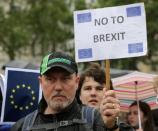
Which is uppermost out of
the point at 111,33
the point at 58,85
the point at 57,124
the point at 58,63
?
the point at 111,33

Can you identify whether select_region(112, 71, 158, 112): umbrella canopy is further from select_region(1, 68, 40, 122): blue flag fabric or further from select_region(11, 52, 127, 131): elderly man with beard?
select_region(11, 52, 127, 131): elderly man with beard

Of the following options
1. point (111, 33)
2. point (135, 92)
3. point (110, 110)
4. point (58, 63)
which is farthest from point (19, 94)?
point (135, 92)

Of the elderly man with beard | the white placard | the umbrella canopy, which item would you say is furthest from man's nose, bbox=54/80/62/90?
the umbrella canopy

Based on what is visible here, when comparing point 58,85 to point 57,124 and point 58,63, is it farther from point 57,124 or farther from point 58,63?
point 57,124

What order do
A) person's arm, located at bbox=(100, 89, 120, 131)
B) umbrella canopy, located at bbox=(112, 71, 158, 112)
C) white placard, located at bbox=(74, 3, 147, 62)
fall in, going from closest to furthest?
person's arm, located at bbox=(100, 89, 120, 131) < white placard, located at bbox=(74, 3, 147, 62) < umbrella canopy, located at bbox=(112, 71, 158, 112)

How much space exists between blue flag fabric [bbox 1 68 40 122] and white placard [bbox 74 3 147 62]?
564mm

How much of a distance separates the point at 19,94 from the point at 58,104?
52.3 inches

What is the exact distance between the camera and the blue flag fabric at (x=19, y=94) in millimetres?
4527

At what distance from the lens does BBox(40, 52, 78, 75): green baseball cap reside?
11.2ft

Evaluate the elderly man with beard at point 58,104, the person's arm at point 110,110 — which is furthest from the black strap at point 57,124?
the person's arm at point 110,110

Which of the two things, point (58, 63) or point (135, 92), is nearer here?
point (58, 63)

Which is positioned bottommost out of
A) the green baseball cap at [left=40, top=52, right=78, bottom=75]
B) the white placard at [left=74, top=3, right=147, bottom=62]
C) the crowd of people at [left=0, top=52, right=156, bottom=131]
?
the crowd of people at [left=0, top=52, right=156, bottom=131]

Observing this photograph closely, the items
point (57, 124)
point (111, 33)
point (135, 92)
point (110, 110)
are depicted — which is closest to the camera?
point (57, 124)

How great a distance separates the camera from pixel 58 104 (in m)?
3.37
